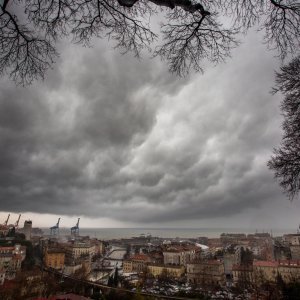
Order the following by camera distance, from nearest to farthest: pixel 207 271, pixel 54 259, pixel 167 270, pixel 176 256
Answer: pixel 207 271 → pixel 167 270 → pixel 54 259 → pixel 176 256

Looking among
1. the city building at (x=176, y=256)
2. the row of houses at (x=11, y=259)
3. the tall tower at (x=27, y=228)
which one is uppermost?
the tall tower at (x=27, y=228)

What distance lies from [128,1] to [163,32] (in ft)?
1.39

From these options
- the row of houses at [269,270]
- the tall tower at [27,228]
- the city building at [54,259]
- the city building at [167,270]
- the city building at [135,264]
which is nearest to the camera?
the row of houses at [269,270]

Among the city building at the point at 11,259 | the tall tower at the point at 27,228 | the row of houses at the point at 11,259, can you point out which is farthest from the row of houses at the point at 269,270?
the tall tower at the point at 27,228

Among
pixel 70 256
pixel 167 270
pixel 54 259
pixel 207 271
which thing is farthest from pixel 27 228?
pixel 207 271

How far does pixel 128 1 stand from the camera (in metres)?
2.20

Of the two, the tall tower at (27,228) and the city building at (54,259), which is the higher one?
the tall tower at (27,228)

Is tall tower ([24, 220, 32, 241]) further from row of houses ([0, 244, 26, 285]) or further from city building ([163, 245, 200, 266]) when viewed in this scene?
city building ([163, 245, 200, 266])

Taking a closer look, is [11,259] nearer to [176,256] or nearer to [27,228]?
[176,256]

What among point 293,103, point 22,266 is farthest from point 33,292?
point 293,103

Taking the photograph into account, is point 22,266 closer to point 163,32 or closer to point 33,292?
point 33,292

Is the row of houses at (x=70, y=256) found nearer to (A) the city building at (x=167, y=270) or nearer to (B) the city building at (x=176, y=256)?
(A) the city building at (x=167, y=270)

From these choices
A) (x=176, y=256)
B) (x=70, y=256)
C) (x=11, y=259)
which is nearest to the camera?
(x=11, y=259)

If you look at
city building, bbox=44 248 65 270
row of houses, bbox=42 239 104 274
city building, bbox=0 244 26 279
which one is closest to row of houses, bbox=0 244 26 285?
city building, bbox=0 244 26 279
